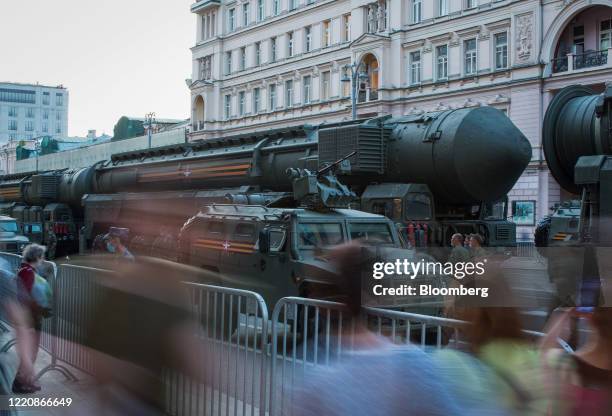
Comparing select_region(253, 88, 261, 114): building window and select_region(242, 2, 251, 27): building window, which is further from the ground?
select_region(242, 2, 251, 27): building window

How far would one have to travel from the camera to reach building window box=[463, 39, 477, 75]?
37.2 m

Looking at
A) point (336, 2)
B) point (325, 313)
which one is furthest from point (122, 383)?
point (336, 2)

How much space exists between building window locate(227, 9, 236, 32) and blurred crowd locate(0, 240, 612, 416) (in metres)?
50.6

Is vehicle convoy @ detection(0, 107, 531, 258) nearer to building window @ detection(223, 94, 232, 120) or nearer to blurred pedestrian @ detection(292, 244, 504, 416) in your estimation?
blurred pedestrian @ detection(292, 244, 504, 416)

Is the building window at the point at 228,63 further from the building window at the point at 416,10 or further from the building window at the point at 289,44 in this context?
the building window at the point at 416,10

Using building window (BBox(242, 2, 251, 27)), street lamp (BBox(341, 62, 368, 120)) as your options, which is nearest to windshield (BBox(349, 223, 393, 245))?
street lamp (BBox(341, 62, 368, 120))

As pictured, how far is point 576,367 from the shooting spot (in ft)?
10.4

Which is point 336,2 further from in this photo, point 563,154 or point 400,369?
point 400,369

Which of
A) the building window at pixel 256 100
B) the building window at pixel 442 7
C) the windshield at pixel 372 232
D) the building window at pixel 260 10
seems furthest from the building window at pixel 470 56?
the windshield at pixel 372 232

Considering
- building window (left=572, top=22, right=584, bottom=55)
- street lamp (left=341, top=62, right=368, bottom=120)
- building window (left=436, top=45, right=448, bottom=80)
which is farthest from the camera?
building window (left=436, top=45, right=448, bottom=80)

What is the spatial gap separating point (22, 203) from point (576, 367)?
28.6 meters

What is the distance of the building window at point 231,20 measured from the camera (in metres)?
53.8

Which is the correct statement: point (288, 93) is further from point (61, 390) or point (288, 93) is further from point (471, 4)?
point (61, 390)

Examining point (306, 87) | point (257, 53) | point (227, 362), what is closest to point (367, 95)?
point (306, 87)
